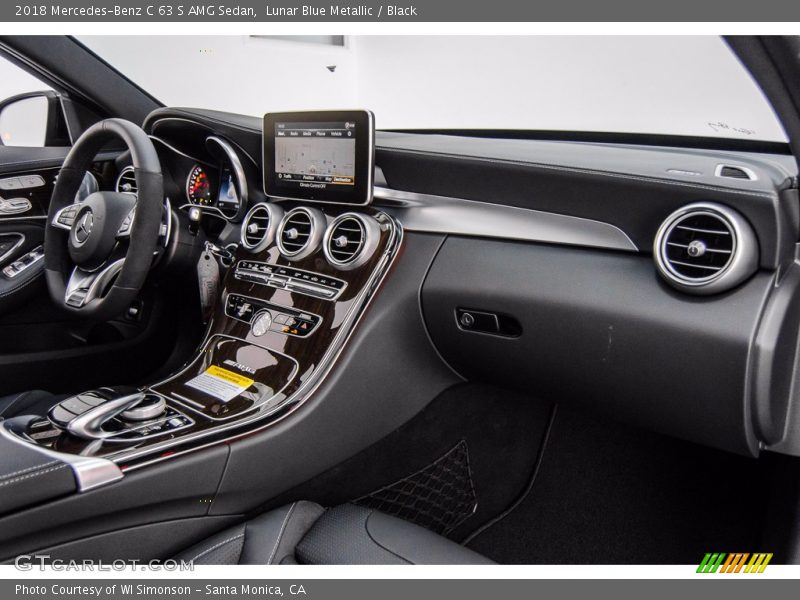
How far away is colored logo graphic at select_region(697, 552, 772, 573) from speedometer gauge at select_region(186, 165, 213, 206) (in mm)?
1397

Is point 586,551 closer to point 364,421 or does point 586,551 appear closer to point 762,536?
point 762,536

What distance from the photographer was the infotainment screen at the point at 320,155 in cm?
125

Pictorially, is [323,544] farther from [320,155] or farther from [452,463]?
[320,155]

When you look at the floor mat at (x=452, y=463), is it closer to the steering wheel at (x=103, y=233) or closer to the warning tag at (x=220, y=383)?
the warning tag at (x=220, y=383)

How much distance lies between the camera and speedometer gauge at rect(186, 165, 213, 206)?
1.63m

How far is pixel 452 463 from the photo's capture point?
1.42 metres

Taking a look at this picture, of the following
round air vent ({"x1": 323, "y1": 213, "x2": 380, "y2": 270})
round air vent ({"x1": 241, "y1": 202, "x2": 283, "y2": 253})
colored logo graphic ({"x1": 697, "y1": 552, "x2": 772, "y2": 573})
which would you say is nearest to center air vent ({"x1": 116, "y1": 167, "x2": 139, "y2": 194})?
round air vent ({"x1": 241, "y1": 202, "x2": 283, "y2": 253})

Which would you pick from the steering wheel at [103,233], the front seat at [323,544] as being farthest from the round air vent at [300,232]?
the front seat at [323,544]

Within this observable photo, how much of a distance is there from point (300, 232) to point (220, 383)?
36 cm

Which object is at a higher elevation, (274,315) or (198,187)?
(198,187)

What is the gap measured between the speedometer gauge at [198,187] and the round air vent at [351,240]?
0.50 metres

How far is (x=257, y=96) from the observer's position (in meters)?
4.57

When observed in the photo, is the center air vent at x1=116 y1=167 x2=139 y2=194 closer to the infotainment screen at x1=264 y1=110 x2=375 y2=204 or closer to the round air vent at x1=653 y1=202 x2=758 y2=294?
the infotainment screen at x1=264 y1=110 x2=375 y2=204

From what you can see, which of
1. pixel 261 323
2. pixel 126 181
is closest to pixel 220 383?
pixel 261 323
